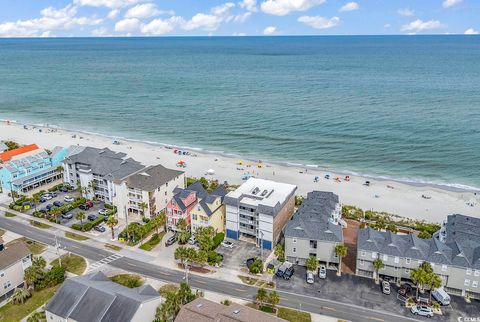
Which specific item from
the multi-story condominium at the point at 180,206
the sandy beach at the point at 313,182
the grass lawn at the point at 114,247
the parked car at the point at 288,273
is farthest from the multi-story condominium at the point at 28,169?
the parked car at the point at 288,273

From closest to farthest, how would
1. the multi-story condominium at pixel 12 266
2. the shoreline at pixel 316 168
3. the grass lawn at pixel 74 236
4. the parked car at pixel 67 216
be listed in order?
the multi-story condominium at pixel 12 266
the grass lawn at pixel 74 236
the parked car at pixel 67 216
the shoreline at pixel 316 168

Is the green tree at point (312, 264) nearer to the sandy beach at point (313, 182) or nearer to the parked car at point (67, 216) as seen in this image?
the sandy beach at point (313, 182)

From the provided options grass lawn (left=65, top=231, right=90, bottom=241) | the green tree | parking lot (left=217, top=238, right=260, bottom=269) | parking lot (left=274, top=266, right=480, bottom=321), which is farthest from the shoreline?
grass lawn (left=65, top=231, right=90, bottom=241)

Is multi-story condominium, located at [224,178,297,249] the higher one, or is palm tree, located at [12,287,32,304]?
multi-story condominium, located at [224,178,297,249]

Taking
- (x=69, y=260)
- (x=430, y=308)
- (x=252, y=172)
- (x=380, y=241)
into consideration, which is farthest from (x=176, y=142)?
(x=430, y=308)

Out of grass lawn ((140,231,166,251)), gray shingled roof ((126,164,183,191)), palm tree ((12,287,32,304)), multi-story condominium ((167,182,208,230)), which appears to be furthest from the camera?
gray shingled roof ((126,164,183,191))

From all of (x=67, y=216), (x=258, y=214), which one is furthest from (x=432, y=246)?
(x=67, y=216)

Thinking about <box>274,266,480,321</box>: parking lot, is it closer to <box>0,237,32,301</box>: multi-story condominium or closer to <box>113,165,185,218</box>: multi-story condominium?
<box>113,165,185,218</box>: multi-story condominium
